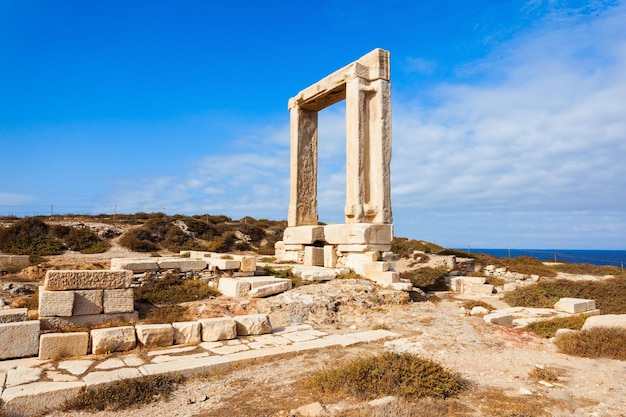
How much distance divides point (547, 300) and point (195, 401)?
994 centimetres

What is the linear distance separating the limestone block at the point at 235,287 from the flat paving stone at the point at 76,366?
13.4ft

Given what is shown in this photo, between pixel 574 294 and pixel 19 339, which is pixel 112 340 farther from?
pixel 574 294

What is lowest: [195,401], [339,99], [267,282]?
[195,401]

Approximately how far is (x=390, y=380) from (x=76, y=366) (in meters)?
3.79

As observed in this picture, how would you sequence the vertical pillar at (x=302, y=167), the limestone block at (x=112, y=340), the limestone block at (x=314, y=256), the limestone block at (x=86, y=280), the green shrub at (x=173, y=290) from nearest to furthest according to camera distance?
the limestone block at (x=112, y=340), the limestone block at (x=86, y=280), the green shrub at (x=173, y=290), the limestone block at (x=314, y=256), the vertical pillar at (x=302, y=167)

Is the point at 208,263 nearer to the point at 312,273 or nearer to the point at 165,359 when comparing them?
the point at 312,273

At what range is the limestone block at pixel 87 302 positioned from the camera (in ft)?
23.0

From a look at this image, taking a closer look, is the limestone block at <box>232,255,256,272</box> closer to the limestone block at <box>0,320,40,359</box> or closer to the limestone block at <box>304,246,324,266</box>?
the limestone block at <box>304,246,324,266</box>

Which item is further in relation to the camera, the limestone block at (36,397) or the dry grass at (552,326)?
the dry grass at (552,326)

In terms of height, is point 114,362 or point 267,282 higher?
point 267,282

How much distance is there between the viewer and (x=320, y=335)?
704cm

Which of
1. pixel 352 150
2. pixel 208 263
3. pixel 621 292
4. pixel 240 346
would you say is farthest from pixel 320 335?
pixel 621 292

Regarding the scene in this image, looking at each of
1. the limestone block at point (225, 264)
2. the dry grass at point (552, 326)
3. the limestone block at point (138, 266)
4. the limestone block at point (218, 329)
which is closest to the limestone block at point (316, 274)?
the limestone block at point (225, 264)

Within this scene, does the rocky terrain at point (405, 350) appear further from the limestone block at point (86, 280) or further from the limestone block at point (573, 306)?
the limestone block at point (573, 306)
